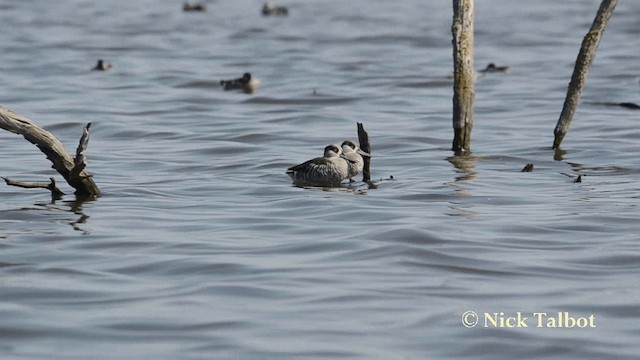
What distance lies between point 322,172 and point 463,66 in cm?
233

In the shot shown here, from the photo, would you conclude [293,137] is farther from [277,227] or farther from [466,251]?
[466,251]

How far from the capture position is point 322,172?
51.7 ft

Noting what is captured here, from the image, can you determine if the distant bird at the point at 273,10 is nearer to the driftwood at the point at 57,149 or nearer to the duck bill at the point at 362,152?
the duck bill at the point at 362,152

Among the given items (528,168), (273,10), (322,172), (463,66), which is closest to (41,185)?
(322,172)

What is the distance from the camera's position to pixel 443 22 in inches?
1630

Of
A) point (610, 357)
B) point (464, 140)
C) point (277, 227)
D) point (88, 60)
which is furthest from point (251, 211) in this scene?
point (88, 60)

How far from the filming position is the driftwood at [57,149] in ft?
41.8

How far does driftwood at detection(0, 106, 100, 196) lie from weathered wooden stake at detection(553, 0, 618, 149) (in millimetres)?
5792

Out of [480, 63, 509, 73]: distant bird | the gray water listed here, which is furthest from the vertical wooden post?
[480, 63, 509, 73]: distant bird

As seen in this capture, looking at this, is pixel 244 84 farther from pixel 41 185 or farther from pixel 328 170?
pixel 41 185

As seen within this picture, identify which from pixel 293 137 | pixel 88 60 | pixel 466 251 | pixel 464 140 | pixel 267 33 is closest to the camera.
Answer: pixel 466 251

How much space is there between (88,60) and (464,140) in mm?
16498

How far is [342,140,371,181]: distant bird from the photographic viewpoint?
52.7ft

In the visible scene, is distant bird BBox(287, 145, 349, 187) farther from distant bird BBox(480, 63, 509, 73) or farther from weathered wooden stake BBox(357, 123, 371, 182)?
distant bird BBox(480, 63, 509, 73)
